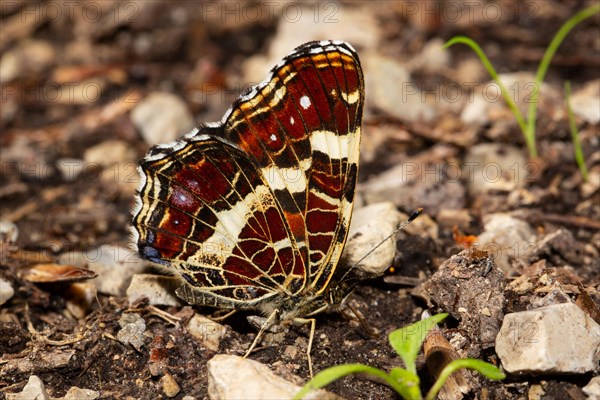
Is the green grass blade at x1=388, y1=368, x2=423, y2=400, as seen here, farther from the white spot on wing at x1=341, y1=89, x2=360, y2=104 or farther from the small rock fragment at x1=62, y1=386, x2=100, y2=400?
the small rock fragment at x1=62, y1=386, x2=100, y2=400

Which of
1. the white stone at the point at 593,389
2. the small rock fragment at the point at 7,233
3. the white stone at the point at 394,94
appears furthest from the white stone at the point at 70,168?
the white stone at the point at 593,389

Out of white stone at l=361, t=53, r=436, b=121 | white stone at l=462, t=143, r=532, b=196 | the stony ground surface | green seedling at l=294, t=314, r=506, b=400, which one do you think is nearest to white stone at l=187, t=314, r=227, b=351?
the stony ground surface

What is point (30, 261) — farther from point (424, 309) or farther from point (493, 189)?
point (493, 189)

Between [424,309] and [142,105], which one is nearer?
[424,309]

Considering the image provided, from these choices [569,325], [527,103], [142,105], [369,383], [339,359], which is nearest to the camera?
[569,325]

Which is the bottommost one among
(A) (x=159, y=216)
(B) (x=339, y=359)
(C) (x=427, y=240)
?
(B) (x=339, y=359)

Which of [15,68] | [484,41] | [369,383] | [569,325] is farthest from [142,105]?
[569,325]

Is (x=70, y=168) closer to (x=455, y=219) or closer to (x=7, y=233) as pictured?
(x=7, y=233)

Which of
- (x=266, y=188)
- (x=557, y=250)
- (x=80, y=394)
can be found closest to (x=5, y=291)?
(x=80, y=394)
